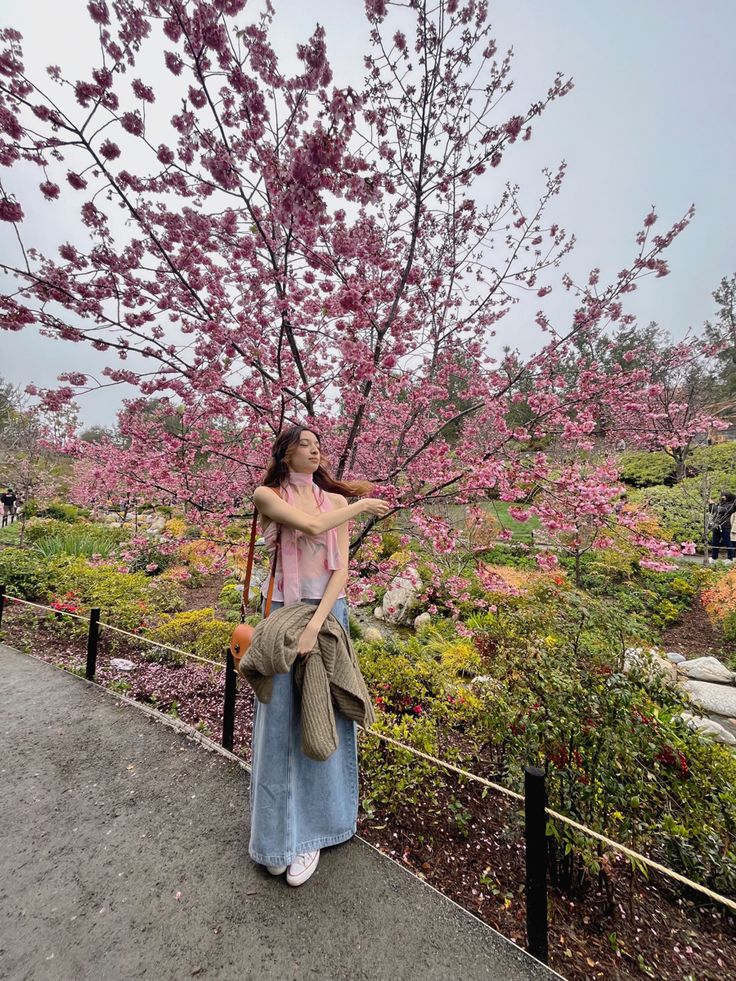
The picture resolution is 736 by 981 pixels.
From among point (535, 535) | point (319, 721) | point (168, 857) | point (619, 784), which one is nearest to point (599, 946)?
point (619, 784)

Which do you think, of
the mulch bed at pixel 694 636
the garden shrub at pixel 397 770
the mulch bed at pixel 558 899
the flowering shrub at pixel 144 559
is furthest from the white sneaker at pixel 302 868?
the flowering shrub at pixel 144 559

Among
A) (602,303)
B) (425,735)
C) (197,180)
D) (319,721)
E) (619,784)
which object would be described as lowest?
(425,735)

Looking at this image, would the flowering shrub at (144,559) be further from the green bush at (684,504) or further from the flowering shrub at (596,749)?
the green bush at (684,504)

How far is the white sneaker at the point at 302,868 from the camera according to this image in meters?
1.77

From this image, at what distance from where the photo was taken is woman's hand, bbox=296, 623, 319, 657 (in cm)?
169

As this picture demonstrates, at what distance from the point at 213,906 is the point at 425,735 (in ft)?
4.46

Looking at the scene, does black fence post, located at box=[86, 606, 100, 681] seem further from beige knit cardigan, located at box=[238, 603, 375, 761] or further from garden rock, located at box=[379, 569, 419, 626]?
garden rock, located at box=[379, 569, 419, 626]

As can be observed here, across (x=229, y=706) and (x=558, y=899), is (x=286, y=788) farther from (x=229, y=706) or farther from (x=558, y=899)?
(x=558, y=899)

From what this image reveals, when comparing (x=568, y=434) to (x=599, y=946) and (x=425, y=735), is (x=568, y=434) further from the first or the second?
(x=599, y=946)

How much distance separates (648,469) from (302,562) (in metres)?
17.3

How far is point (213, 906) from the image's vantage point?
169 centimetres

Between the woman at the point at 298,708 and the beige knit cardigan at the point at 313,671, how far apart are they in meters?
0.07

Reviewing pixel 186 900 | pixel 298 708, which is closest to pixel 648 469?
pixel 298 708

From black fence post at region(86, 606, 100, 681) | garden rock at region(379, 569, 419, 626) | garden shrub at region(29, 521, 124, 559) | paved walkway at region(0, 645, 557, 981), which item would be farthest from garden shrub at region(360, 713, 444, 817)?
garden shrub at region(29, 521, 124, 559)
